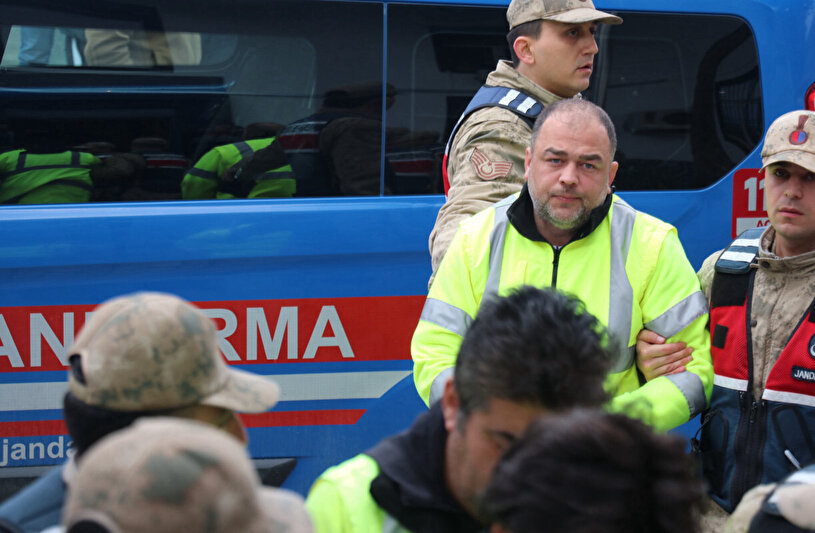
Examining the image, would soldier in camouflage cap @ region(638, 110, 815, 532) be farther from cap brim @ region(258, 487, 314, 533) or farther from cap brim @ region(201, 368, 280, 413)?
cap brim @ region(258, 487, 314, 533)

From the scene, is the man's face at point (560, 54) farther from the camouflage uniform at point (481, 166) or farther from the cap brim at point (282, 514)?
the cap brim at point (282, 514)

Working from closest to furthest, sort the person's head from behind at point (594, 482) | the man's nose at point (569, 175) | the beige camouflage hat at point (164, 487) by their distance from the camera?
the beige camouflage hat at point (164, 487)
the person's head from behind at point (594, 482)
the man's nose at point (569, 175)

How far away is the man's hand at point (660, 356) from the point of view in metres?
2.27

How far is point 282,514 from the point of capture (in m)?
1.03

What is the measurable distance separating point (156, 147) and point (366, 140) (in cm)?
71

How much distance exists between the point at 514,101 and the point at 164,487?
2.10 meters

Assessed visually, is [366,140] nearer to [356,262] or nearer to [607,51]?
[356,262]

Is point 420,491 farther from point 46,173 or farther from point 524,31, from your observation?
point 46,173

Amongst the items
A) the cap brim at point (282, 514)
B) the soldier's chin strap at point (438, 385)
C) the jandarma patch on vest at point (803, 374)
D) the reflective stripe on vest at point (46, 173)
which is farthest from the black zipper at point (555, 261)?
the reflective stripe on vest at point (46, 173)

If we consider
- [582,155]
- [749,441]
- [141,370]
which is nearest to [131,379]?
[141,370]

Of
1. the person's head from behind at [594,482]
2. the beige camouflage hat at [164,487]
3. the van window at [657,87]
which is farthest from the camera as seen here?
the van window at [657,87]

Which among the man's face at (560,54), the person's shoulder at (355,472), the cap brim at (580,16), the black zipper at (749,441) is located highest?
the cap brim at (580,16)

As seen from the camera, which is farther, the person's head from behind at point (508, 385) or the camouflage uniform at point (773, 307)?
the camouflage uniform at point (773, 307)

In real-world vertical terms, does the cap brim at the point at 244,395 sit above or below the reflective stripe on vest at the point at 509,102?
below
